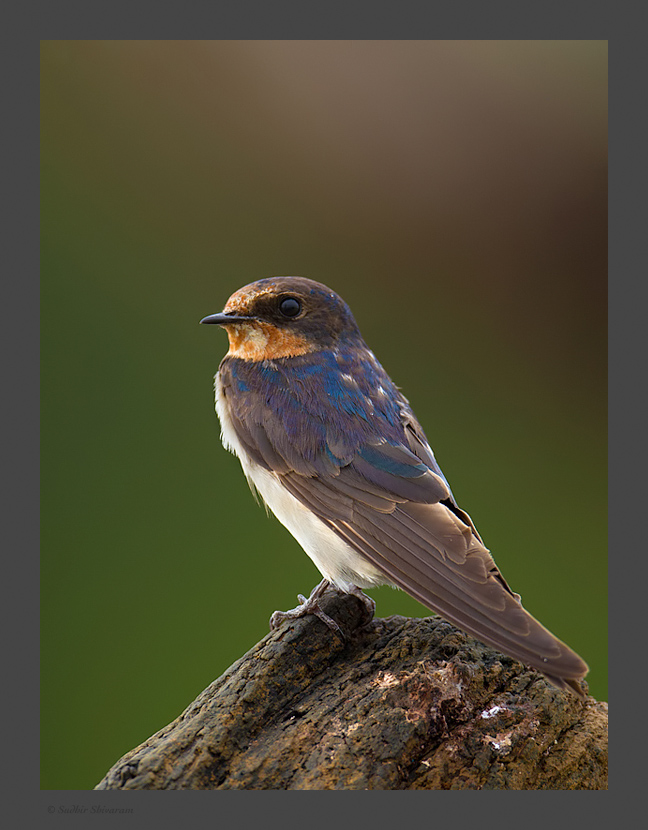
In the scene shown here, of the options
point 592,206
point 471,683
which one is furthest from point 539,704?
point 592,206

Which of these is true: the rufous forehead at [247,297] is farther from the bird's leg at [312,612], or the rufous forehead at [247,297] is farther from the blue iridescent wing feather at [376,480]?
the bird's leg at [312,612]

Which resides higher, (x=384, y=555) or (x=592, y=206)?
(x=592, y=206)

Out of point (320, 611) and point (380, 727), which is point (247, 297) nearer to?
point (320, 611)

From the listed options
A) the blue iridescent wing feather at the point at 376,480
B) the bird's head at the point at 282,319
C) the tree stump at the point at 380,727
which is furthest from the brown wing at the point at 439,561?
the bird's head at the point at 282,319

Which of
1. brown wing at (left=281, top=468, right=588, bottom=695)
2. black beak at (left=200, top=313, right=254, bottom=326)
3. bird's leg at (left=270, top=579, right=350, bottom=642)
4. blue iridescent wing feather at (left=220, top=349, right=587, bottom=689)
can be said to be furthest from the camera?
black beak at (left=200, top=313, right=254, bottom=326)

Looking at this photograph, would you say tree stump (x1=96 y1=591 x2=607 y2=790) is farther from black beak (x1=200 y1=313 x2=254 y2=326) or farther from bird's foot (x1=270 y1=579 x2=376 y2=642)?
black beak (x1=200 y1=313 x2=254 y2=326)

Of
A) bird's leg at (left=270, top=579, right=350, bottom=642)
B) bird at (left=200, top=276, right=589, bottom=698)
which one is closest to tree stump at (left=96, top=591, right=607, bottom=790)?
bird's leg at (left=270, top=579, right=350, bottom=642)

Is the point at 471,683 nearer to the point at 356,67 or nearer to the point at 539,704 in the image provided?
the point at 539,704

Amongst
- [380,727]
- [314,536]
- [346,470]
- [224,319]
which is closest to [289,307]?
[224,319]
